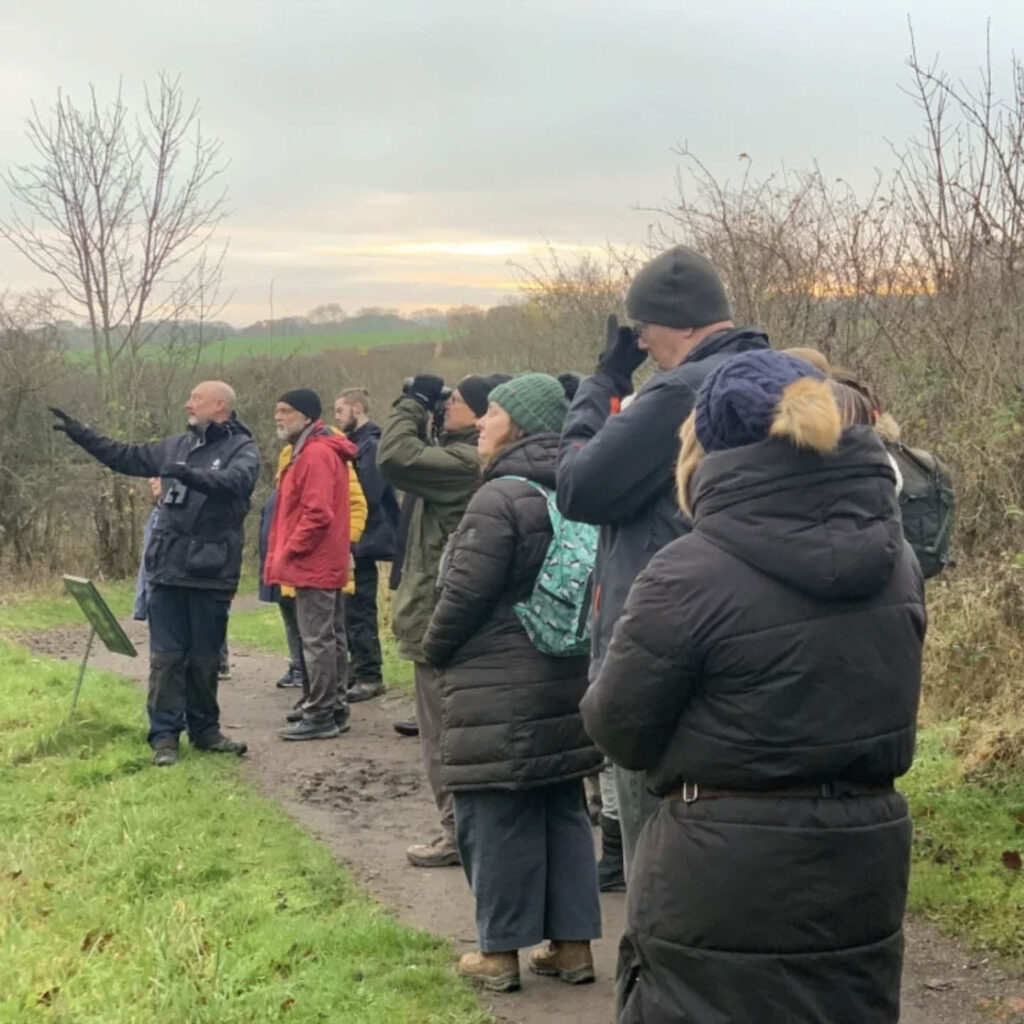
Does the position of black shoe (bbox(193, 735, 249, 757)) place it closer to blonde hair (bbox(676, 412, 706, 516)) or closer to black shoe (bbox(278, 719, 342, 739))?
black shoe (bbox(278, 719, 342, 739))

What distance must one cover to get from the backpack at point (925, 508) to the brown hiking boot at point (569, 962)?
1.81 meters

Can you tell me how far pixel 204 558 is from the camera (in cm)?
758

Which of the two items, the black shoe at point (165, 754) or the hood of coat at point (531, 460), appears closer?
the hood of coat at point (531, 460)

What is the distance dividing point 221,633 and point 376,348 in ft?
83.5

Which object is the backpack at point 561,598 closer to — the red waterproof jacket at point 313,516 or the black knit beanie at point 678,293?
the black knit beanie at point 678,293

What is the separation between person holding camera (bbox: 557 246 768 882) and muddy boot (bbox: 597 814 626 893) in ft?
6.14

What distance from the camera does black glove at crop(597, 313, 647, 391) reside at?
13.5ft

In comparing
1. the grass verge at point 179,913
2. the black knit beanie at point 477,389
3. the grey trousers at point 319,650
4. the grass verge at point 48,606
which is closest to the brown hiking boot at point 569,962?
the grass verge at point 179,913

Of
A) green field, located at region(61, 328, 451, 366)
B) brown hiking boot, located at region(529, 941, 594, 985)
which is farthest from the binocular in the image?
green field, located at region(61, 328, 451, 366)

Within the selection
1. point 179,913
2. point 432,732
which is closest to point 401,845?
point 432,732

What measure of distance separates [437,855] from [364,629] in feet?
14.0

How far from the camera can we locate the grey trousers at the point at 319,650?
8492mm

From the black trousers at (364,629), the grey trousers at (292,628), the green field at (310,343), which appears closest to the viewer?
the grey trousers at (292,628)

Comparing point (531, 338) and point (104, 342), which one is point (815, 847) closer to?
point (104, 342)
